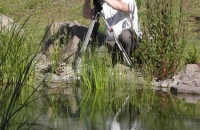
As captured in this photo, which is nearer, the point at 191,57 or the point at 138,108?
the point at 138,108

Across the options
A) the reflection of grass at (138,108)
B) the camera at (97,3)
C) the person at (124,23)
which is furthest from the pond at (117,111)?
the camera at (97,3)

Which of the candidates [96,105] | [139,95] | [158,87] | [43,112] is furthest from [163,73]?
[43,112]

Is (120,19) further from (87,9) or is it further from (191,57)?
(191,57)

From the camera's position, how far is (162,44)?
10.0 metres

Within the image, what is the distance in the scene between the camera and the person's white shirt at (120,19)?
10.7 metres

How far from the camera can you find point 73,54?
38.0 ft

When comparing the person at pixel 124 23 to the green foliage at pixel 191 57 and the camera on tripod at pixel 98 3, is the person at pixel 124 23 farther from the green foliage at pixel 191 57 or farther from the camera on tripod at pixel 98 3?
the green foliage at pixel 191 57

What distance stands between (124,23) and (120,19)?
0.35 ft

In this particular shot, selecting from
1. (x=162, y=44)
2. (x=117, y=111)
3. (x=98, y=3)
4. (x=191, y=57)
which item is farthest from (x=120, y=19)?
(x=117, y=111)

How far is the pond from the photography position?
6.82 metres

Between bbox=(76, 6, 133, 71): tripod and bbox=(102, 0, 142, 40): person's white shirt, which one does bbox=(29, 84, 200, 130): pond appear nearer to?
bbox=(76, 6, 133, 71): tripod

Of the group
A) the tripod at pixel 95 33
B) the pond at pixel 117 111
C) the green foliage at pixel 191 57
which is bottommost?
the pond at pixel 117 111

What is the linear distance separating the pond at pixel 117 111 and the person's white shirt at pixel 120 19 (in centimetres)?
159

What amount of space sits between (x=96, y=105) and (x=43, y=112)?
0.83 meters
